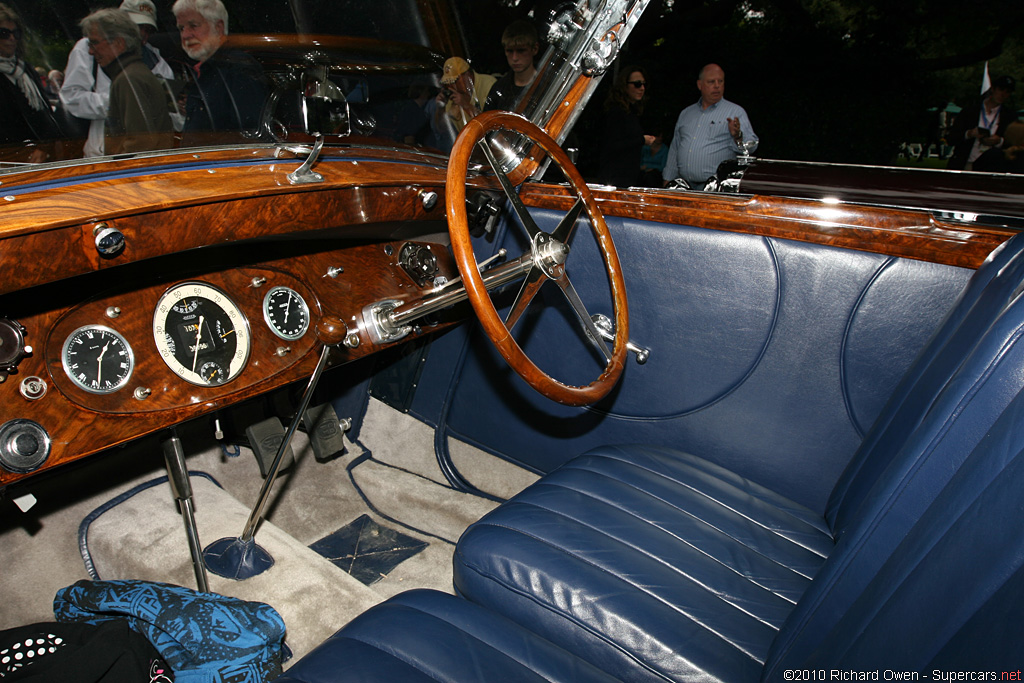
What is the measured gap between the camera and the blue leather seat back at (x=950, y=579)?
1.73ft

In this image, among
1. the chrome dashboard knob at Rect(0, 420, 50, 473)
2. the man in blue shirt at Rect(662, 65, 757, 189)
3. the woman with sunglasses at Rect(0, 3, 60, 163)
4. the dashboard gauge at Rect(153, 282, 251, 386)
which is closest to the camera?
the woman with sunglasses at Rect(0, 3, 60, 163)

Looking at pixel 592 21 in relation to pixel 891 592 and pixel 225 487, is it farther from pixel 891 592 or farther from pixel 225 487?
pixel 225 487

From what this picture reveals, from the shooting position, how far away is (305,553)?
1.80 metres

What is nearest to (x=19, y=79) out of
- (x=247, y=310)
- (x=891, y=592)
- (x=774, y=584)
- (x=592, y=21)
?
(x=247, y=310)

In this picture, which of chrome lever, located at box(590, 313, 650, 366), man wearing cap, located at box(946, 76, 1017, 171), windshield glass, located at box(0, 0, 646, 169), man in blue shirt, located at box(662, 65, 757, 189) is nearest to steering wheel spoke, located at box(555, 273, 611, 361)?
chrome lever, located at box(590, 313, 650, 366)

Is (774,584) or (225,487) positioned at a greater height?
(774,584)

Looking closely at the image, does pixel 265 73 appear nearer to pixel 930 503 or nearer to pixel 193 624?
pixel 193 624

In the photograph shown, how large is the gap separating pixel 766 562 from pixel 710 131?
3108 mm

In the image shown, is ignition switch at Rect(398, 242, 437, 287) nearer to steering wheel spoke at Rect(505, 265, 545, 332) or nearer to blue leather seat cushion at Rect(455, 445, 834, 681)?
steering wheel spoke at Rect(505, 265, 545, 332)

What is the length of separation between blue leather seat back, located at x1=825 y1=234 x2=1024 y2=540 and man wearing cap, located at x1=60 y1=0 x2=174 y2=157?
1.35 m

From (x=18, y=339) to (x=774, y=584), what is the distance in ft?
4.60

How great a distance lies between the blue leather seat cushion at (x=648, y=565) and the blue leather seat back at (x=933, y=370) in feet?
0.55

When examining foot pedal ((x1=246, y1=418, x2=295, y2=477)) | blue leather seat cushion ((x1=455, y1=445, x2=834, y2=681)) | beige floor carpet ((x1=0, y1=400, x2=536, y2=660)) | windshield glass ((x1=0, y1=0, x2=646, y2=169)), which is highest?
windshield glass ((x1=0, y1=0, x2=646, y2=169))

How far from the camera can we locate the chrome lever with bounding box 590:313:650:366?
1728mm
